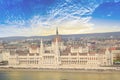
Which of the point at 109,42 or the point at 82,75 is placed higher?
the point at 109,42

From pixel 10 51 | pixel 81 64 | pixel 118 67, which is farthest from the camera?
pixel 10 51

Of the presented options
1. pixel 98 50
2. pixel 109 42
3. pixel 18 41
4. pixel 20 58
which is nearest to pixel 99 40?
pixel 109 42

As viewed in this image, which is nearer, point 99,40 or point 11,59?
point 99,40

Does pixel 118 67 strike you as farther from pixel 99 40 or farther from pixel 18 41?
pixel 18 41

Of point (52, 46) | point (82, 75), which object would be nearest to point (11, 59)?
point (52, 46)

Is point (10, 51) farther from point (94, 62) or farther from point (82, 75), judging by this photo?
point (82, 75)

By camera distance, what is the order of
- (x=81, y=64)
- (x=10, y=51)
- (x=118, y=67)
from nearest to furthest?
(x=118, y=67)
(x=81, y=64)
(x=10, y=51)
